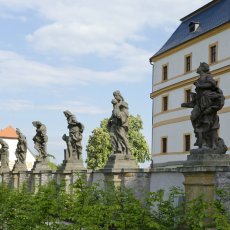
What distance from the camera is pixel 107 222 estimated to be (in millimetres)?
7926

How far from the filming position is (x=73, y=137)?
17547 millimetres

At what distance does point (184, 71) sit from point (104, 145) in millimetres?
19173

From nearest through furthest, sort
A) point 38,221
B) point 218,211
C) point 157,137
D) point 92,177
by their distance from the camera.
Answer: point 218,211 → point 38,221 → point 92,177 → point 157,137

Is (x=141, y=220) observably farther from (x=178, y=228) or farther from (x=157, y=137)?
(x=157, y=137)

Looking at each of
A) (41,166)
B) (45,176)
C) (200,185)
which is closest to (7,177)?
(41,166)

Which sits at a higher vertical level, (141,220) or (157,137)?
(157,137)

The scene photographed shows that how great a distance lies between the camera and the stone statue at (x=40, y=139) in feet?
70.0

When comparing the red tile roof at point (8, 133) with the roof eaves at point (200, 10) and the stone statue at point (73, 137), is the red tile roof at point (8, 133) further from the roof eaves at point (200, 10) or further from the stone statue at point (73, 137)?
the stone statue at point (73, 137)

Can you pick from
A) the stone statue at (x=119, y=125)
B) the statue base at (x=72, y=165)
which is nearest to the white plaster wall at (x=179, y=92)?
the statue base at (x=72, y=165)

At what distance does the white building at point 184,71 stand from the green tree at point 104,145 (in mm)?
13392

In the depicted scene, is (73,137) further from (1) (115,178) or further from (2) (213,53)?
(2) (213,53)

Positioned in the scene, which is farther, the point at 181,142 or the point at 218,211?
the point at 181,142

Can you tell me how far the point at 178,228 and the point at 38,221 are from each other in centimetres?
266

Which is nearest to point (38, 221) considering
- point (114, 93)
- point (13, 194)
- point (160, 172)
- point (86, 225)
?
point (86, 225)
